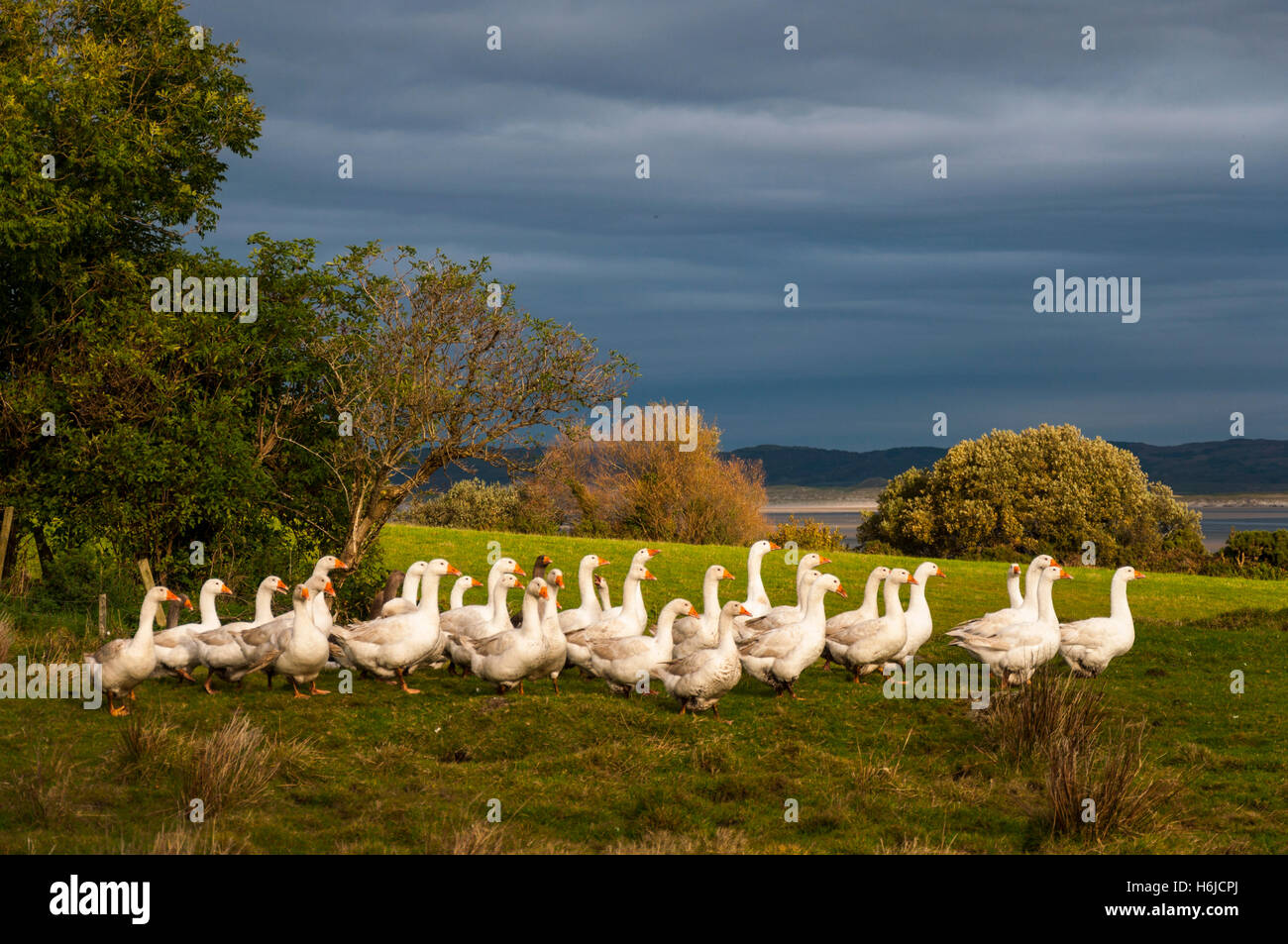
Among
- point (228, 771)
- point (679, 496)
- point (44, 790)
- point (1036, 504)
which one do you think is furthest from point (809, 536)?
point (44, 790)

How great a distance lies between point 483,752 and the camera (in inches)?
535

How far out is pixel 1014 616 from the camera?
1900cm

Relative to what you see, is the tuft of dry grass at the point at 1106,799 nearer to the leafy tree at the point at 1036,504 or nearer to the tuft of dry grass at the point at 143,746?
the tuft of dry grass at the point at 143,746

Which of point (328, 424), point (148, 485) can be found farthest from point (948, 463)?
point (148, 485)

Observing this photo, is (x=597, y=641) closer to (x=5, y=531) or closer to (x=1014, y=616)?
(x=1014, y=616)

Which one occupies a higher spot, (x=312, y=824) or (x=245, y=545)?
(x=245, y=545)

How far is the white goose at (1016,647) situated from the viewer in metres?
17.4

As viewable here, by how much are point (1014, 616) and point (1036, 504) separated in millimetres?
49487

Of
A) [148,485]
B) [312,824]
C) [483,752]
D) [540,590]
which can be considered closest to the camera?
[312,824]

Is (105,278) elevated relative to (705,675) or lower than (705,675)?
elevated

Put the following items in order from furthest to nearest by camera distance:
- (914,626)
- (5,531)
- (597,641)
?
(5,531) → (914,626) → (597,641)

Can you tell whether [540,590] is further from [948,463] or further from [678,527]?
[948,463]

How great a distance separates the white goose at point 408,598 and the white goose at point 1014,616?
28.7ft
